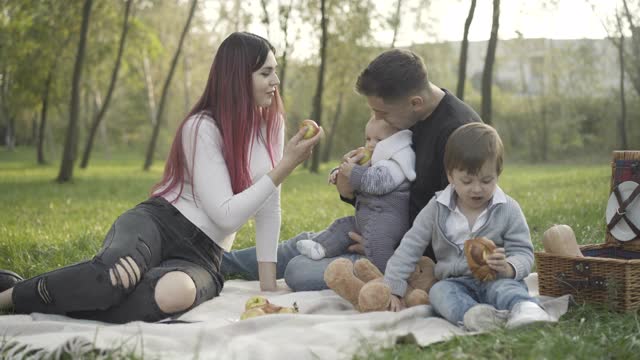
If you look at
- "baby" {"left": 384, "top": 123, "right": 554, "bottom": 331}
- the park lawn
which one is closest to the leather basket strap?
the park lawn

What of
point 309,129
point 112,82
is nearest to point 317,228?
point 309,129

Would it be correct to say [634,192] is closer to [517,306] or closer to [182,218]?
[517,306]

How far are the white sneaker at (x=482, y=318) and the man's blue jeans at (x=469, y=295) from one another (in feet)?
0.40

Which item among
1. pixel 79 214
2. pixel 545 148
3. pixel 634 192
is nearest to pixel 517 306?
pixel 634 192

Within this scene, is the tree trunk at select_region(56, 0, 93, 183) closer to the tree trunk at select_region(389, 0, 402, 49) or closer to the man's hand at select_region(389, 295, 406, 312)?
the tree trunk at select_region(389, 0, 402, 49)

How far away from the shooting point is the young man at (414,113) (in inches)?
171

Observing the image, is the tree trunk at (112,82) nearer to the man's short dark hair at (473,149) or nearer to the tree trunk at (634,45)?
the tree trunk at (634,45)

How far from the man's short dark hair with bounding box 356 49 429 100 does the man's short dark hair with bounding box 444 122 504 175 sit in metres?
0.56

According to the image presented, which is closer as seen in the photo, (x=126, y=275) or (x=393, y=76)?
(x=126, y=275)

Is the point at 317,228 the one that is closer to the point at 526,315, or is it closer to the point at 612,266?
the point at 612,266

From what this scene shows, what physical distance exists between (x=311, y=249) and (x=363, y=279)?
2.23 feet

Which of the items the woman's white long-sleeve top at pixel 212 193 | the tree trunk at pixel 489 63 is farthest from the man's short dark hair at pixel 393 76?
the tree trunk at pixel 489 63

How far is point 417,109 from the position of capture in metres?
4.48

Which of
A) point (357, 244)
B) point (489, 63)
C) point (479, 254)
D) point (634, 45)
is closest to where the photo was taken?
point (479, 254)
